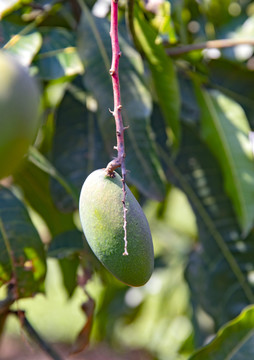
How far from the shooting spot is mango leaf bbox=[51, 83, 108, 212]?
862mm

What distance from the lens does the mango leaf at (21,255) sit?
2.37 ft

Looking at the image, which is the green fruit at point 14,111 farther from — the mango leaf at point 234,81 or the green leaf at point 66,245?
the mango leaf at point 234,81

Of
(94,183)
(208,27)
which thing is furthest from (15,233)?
(208,27)

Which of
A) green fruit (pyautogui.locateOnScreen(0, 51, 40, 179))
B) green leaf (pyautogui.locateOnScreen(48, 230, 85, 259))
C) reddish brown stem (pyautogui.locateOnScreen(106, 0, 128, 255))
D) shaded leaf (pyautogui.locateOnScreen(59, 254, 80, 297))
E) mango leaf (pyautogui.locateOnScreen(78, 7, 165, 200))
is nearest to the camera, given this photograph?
green fruit (pyautogui.locateOnScreen(0, 51, 40, 179))

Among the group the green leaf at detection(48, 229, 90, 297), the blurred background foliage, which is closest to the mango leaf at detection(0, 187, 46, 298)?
the blurred background foliage

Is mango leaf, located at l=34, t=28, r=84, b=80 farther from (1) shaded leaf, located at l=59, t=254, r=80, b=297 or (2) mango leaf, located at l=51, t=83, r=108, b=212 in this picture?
(1) shaded leaf, located at l=59, t=254, r=80, b=297

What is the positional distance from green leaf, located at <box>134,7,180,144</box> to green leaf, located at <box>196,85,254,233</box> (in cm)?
10

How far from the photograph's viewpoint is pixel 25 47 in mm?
729

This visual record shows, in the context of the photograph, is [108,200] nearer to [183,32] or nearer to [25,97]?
[25,97]

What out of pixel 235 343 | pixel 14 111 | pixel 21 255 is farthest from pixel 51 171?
pixel 14 111

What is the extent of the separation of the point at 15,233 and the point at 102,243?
34cm

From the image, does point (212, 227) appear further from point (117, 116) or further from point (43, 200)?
point (117, 116)

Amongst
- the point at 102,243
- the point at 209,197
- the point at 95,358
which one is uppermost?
the point at 102,243

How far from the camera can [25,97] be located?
1.00 feet
